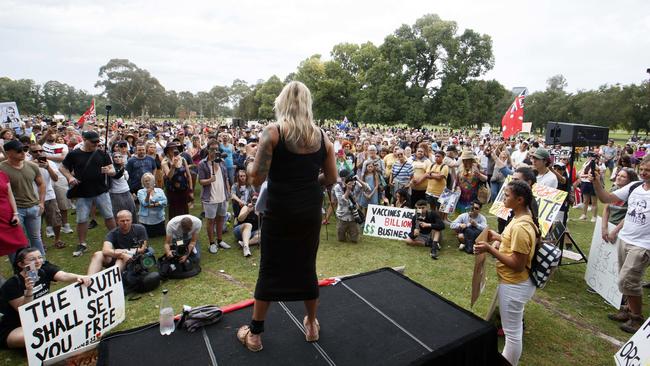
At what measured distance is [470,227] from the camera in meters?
7.13

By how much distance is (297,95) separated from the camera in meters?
2.34

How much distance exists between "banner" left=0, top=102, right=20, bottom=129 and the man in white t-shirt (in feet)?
52.8

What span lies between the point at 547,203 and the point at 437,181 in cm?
276

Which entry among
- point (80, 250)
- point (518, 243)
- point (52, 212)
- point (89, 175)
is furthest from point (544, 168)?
point (52, 212)

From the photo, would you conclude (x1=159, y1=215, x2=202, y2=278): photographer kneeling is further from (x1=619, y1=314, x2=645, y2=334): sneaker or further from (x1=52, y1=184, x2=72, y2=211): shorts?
(x1=619, y1=314, x2=645, y2=334): sneaker

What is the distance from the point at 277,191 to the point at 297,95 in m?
0.71

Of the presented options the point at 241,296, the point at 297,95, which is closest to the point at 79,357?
the point at 241,296

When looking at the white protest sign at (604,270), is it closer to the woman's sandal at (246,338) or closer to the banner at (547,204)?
the banner at (547,204)

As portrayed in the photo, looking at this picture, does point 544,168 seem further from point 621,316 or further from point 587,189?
point 587,189

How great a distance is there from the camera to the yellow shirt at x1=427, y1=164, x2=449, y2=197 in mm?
7949

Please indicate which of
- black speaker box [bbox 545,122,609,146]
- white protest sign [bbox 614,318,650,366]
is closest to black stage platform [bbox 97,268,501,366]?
white protest sign [bbox 614,318,650,366]

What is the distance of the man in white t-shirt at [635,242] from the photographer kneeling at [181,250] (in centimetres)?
614

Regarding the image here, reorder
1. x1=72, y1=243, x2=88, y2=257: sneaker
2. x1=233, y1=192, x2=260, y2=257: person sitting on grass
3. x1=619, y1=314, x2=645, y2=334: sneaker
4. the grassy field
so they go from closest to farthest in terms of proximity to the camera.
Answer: the grassy field → x1=619, y1=314, x2=645, y2=334: sneaker → x1=72, y1=243, x2=88, y2=257: sneaker → x1=233, y1=192, x2=260, y2=257: person sitting on grass

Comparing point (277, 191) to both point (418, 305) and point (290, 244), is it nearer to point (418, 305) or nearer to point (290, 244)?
point (290, 244)
